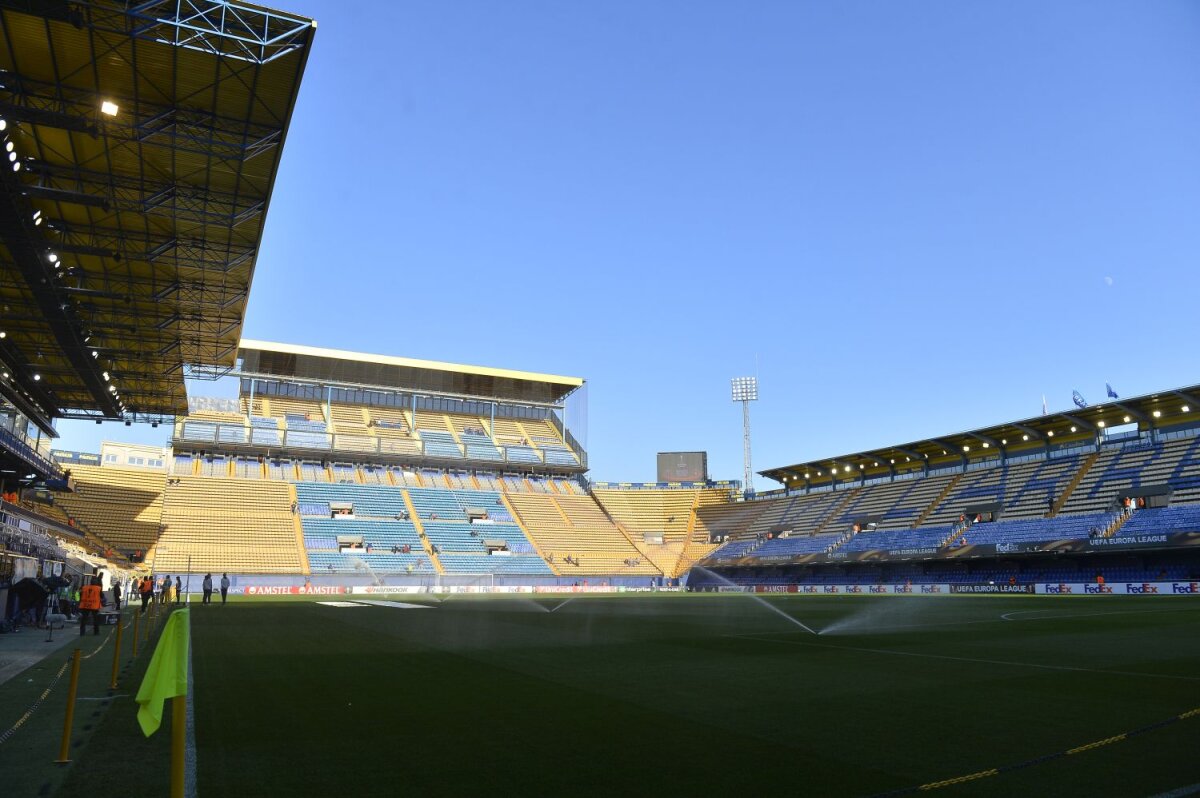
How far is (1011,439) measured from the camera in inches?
2547

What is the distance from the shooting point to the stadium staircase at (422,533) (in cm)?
6562

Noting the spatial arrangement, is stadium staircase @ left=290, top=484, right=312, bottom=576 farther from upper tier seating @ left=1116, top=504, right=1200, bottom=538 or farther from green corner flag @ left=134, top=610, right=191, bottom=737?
green corner flag @ left=134, top=610, right=191, bottom=737

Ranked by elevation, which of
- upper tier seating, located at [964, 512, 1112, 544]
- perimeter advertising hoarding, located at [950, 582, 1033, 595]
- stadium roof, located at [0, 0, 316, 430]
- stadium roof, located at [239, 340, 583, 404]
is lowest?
perimeter advertising hoarding, located at [950, 582, 1033, 595]

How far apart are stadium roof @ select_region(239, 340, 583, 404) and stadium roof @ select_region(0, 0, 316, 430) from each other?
47.4 meters

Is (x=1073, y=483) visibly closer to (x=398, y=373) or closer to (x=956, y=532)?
(x=956, y=532)

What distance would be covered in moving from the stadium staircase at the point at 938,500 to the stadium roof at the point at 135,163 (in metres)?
53.0

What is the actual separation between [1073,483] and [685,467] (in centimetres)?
4492

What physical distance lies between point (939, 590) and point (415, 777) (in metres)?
55.9

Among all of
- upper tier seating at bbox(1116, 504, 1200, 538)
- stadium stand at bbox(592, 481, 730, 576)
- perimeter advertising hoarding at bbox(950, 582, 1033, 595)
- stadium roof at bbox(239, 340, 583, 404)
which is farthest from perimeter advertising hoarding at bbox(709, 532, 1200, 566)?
stadium roof at bbox(239, 340, 583, 404)

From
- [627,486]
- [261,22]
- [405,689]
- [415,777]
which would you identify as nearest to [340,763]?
[415,777]

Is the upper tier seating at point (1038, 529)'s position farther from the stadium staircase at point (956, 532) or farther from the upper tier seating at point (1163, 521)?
the upper tier seating at point (1163, 521)

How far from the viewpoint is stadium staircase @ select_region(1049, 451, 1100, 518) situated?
54469 mm

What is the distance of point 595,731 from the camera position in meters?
8.20

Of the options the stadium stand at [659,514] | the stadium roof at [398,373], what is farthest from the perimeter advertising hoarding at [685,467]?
the stadium roof at [398,373]
